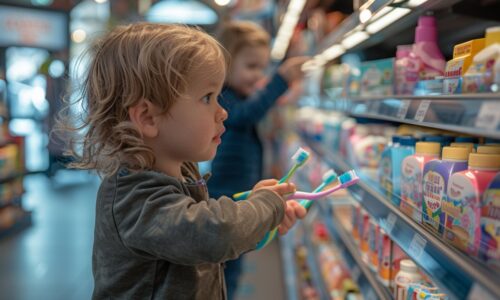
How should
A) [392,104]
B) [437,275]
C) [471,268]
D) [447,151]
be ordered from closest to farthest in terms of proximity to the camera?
1. [471,268]
2. [437,275]
3. [447,151]
4. [392,104]

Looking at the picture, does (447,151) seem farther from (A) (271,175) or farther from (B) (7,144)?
(A) (271,175)

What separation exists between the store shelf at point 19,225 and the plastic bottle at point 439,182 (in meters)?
4.59

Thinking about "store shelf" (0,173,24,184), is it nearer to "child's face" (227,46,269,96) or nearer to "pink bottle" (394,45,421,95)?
"child's face" (227,46,269,96)

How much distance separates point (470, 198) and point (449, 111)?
0.16 m

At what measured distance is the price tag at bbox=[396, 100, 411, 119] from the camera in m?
1.19

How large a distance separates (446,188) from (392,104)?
367mm

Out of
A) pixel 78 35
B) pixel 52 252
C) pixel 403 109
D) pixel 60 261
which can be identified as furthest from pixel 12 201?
pixel 78 35

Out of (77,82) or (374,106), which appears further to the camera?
(374,106)

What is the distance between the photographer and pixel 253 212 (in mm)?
1037

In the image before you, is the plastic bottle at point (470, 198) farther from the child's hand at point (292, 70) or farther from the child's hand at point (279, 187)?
the child's hand at point (292, 70)

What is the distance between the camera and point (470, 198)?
0.91 meters

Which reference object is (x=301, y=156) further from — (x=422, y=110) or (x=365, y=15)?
(x=365, y=15)

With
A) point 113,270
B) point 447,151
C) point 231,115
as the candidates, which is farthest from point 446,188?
point 231,115

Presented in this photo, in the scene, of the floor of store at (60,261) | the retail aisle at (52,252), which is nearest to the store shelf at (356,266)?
Answer: the floor of store at (60,261)
